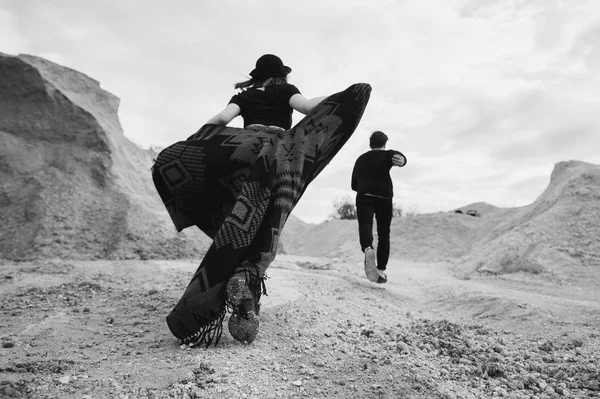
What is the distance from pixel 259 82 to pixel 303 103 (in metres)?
0.42

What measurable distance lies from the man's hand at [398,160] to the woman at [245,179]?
9.11ft

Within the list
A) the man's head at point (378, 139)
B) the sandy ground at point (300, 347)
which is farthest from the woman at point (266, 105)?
the man's head at point (378, 139)

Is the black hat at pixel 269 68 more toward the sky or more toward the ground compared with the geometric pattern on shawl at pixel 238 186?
more toward the sky

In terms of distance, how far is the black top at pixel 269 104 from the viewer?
3.16 metres

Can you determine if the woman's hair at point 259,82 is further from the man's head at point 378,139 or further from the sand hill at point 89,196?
the sand hill at point 89,196

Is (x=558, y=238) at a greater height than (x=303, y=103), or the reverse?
(x=303, y=103)

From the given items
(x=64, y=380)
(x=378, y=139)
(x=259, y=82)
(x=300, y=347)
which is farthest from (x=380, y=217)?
(x=64, y=380)

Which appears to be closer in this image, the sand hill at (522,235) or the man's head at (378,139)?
the man's head at (378,139)

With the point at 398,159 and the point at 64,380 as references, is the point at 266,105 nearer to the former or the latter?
the point at 64,380

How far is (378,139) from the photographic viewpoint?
6078 millimetres

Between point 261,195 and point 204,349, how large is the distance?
2.86ft

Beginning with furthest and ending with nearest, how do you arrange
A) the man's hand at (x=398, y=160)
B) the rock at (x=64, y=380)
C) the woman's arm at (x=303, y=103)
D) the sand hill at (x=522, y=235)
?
the sand hill at (x=522, y=235)
the man's hand at (x=398, y=160)
the woman's arm at (x=303, y=103)
the rock at (x=64, y=380)

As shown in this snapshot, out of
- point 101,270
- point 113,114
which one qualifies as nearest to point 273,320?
point 101,270

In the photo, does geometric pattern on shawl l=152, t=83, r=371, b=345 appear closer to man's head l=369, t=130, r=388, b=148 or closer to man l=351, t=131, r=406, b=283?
man l=351, t=131, r=406, b=283
